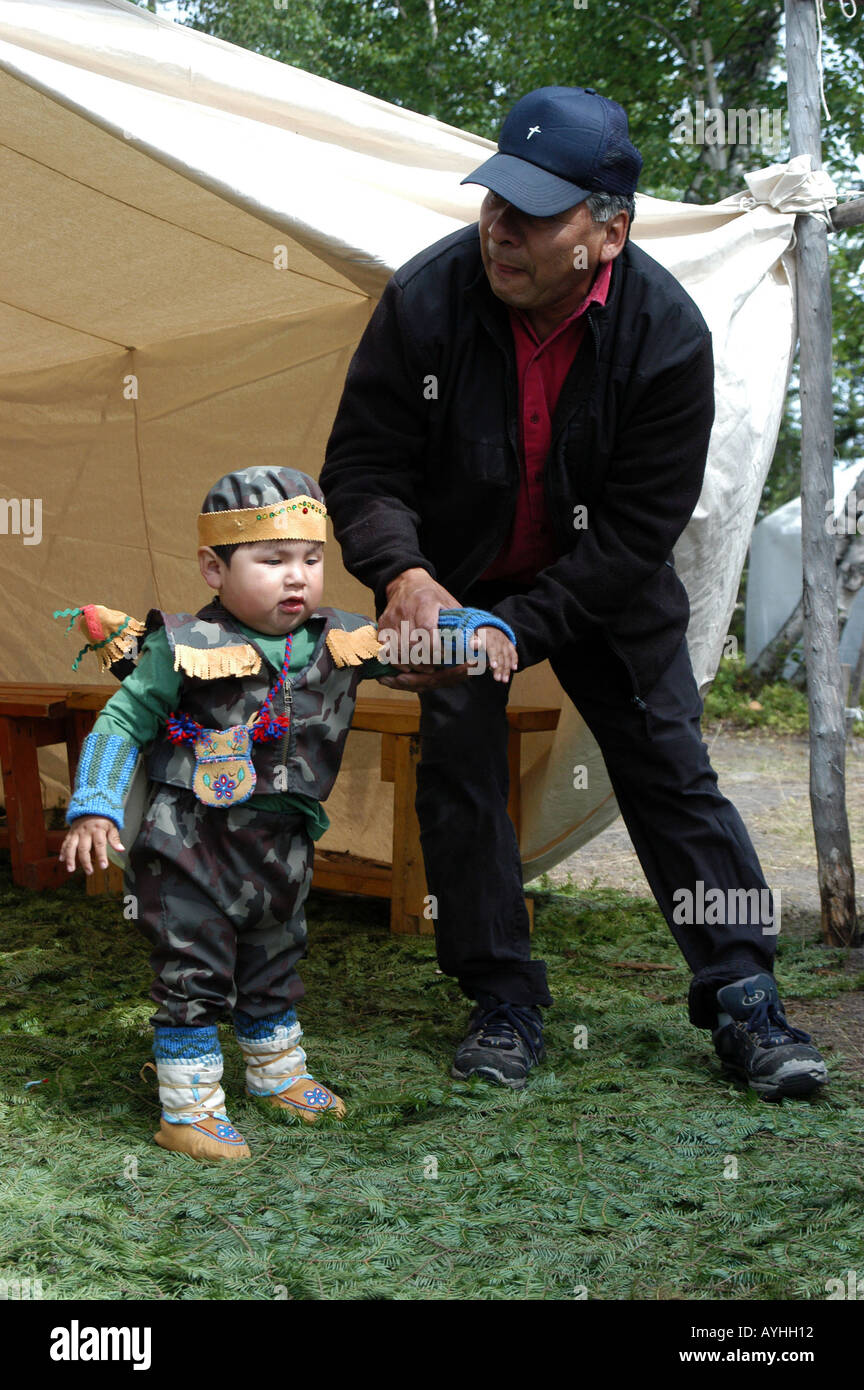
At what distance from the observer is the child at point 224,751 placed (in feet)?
7.32

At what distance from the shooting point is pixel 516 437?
2553 millimetres

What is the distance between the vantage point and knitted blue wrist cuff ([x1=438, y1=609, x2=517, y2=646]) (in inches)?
89.0

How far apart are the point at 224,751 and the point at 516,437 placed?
0.83 meters

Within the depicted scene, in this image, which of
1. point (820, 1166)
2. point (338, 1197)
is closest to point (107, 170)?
point (338, 1197)

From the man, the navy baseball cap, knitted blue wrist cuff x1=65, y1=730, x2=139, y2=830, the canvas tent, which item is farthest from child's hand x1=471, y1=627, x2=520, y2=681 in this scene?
the canvas tent

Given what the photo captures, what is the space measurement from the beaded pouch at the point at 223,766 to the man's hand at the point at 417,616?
11.1 inches

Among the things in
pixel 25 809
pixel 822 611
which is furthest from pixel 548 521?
pixel 25 809

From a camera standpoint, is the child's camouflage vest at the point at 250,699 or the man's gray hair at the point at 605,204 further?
the man's gray hair at the point at 605,204

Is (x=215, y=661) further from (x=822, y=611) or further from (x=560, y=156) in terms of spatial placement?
(x=822, y=611)

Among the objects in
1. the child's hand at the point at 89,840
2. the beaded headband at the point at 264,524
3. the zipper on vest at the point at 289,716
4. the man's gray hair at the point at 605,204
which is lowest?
the child's hand at the point at 89,840

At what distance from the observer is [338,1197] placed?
6.86ft

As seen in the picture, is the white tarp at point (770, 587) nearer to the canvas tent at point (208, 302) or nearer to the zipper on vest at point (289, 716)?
the canvas tent at point (208, 302)

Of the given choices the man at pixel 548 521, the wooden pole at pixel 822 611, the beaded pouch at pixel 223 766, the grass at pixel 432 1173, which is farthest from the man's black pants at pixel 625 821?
the wooden pole at pixel 822 611

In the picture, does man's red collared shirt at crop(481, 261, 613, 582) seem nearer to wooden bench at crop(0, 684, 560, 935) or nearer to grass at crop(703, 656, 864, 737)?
wooden bench at crop(0, 684, 560, 935)
